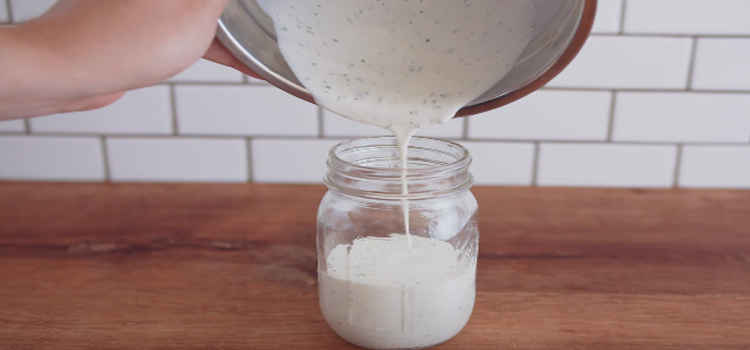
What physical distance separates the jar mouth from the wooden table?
5.5 inches

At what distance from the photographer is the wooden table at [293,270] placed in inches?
22.4

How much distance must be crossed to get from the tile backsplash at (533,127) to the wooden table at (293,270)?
0.17ft

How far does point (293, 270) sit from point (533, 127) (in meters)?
0.50

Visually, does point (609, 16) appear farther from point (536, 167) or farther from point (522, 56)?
point (522, 56)

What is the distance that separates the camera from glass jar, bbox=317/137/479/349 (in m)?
0.54

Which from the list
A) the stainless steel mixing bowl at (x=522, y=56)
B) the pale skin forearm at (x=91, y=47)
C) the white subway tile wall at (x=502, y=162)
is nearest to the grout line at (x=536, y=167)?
the white subway tile wall at (x=502, y=162)

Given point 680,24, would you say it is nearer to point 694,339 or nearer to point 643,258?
point 643,258

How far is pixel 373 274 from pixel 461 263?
3.8 inches

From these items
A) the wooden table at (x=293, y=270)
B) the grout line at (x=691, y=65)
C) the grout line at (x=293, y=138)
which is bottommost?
the wooden table at (x=293, y=270)

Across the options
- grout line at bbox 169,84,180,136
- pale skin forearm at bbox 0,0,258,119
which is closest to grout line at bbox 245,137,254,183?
grout line at bbox 169,84,180,136

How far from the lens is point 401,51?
513 millimetres

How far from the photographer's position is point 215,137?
3.32ft

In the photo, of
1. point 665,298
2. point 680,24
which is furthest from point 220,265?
point 680,24

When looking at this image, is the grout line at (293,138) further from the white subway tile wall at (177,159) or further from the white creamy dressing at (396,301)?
the white creamy dressing at (396,301)
